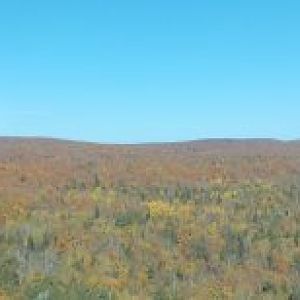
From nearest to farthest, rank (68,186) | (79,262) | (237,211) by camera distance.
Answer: (79,262) → (237,211) → (68,186)

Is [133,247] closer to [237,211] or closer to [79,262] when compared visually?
[79,262]

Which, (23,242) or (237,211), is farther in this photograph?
(237,211)

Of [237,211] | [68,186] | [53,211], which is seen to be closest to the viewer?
[53,211]

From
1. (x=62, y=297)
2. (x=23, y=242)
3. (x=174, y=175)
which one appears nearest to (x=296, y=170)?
(x=174, y=175)

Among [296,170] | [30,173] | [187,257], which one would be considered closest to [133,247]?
[187,257]

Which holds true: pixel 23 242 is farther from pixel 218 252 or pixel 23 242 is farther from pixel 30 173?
pixel 30 173

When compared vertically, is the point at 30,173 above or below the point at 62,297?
above
